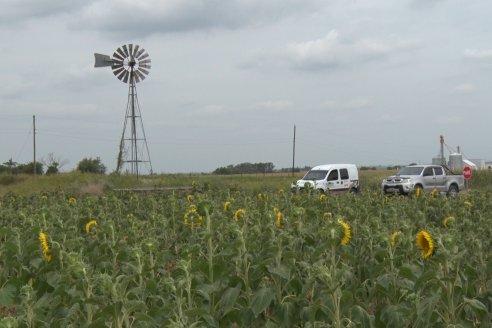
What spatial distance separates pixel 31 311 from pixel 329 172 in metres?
25.7

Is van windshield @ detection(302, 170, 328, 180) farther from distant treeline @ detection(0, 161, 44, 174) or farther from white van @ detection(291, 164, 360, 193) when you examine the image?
distant treeline @ detection(0, 161, 44, 174)

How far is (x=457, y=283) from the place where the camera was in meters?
4.11

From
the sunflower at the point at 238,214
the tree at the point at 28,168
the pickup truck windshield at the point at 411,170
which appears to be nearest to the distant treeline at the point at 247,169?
the tree at the point at 28,168

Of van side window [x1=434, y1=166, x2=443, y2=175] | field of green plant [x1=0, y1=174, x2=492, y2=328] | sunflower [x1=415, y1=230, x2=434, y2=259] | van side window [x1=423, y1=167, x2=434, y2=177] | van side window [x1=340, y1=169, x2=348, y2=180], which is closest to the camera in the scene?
field of green plant [x1=0, y1=174, x2=492, y2=328]

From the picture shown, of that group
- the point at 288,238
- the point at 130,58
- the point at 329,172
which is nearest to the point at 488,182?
the point at 329,172

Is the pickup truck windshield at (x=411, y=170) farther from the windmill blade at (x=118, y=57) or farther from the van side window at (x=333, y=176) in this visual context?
the windmill blade at (x=118, y=57)

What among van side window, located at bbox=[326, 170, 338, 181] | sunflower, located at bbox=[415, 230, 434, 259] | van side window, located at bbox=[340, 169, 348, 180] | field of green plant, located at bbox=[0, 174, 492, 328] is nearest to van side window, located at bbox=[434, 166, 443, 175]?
van side window, located at bbox=[340, 169, 348, 180]

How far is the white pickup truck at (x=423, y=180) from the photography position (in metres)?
28.8

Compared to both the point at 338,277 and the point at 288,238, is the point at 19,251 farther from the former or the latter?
the point at 338,277

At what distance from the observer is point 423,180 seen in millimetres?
29203

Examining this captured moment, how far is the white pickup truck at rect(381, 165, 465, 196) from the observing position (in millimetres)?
28837

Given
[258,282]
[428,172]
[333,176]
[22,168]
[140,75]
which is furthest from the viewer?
[22,168]

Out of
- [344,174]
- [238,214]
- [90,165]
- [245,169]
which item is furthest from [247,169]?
[238,214]

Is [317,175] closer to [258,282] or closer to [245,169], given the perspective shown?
[258,282]
